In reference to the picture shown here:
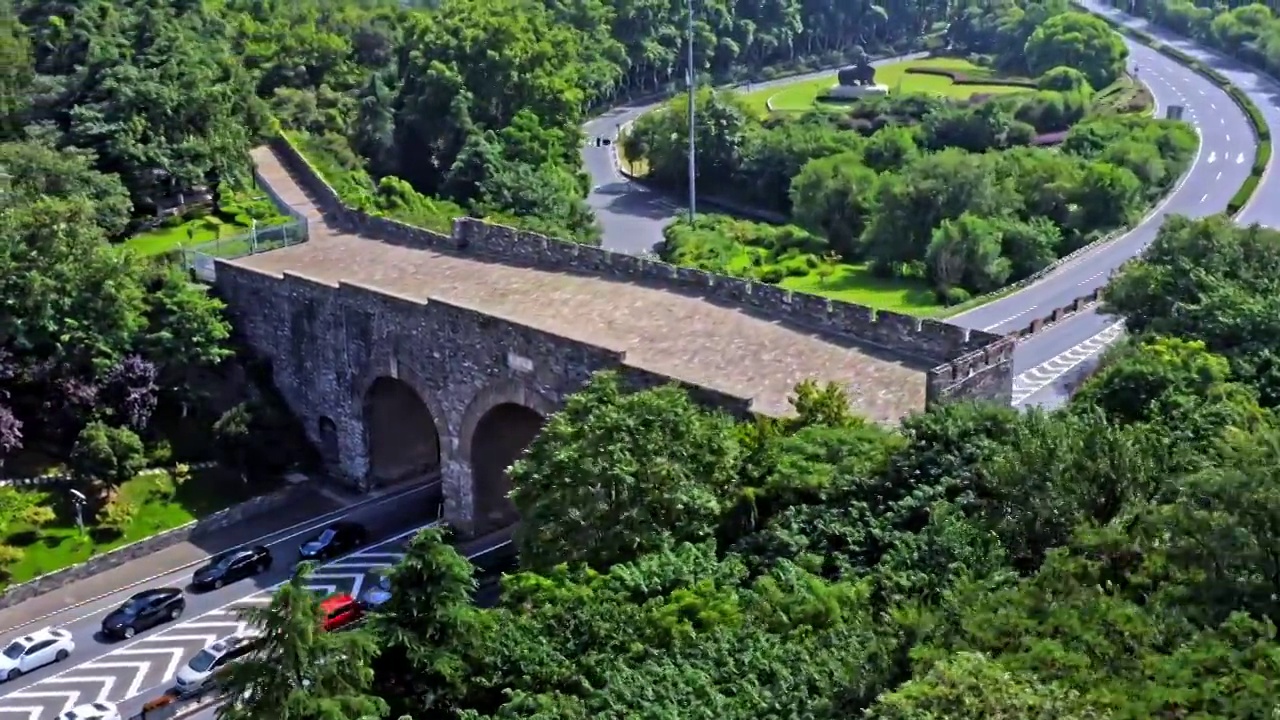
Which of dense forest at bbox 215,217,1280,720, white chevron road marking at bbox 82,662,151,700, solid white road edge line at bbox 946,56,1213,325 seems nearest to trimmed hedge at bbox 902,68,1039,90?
solid white road edge line at bbox 946,56,1213,325

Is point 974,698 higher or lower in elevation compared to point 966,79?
higher

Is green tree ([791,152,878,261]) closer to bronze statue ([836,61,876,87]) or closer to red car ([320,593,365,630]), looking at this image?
bronze statue ([836,61,876,87])

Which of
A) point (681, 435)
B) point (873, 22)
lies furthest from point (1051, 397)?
point (873, 22)

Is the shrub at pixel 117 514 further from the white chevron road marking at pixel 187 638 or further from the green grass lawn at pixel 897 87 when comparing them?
the green grass lawn at pixel 897 87

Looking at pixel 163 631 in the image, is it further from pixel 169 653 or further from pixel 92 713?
pixel 92 713

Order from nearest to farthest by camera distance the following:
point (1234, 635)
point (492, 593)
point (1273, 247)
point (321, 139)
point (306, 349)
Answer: point (1234, 635), point (492, 593), point (1273, 247), point (306, 349), point (321, 139)

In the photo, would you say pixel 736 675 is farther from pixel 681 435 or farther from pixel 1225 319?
pixel 1225 319

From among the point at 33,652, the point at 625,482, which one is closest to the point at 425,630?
the point at 625,482
